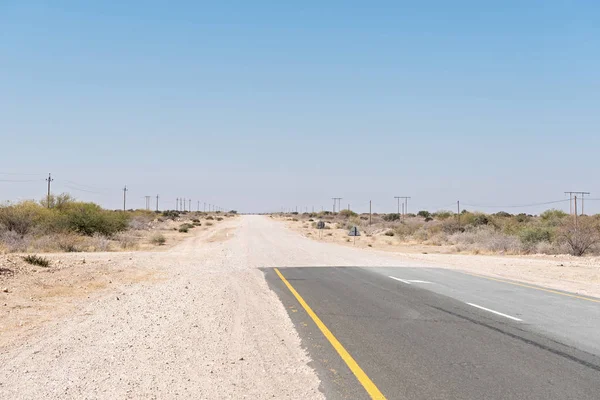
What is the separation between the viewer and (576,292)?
51.6 ft

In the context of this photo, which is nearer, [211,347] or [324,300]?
[211,347]

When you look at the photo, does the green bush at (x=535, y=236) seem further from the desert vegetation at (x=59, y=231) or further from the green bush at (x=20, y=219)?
the green bush at (x=20, y=219)

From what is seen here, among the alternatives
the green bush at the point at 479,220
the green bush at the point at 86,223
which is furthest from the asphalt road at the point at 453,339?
the green bush at the point at 479,220

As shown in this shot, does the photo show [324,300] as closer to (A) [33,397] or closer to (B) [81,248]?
(A) [33,397]

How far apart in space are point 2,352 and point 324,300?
7.43 metres

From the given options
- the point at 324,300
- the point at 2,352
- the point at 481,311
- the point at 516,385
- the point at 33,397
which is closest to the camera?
the point at 33,397

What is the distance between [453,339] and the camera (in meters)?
9.04

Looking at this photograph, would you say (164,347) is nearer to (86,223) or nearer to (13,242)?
(13,242)

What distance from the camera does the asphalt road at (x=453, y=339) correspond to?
6.46 metres

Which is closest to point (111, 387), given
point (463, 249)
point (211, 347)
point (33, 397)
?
point (33, 397)

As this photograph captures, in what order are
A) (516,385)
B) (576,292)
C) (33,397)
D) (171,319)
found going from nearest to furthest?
(33,397)
(516,385)
(171,319)
(576,292)

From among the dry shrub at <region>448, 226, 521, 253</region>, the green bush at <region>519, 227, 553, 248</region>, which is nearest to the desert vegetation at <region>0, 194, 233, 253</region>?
the dry shrub at <region>448, 226, 521, 253</region>

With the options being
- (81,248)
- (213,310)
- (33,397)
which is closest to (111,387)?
(33,397)

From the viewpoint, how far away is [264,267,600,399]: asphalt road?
646cm
